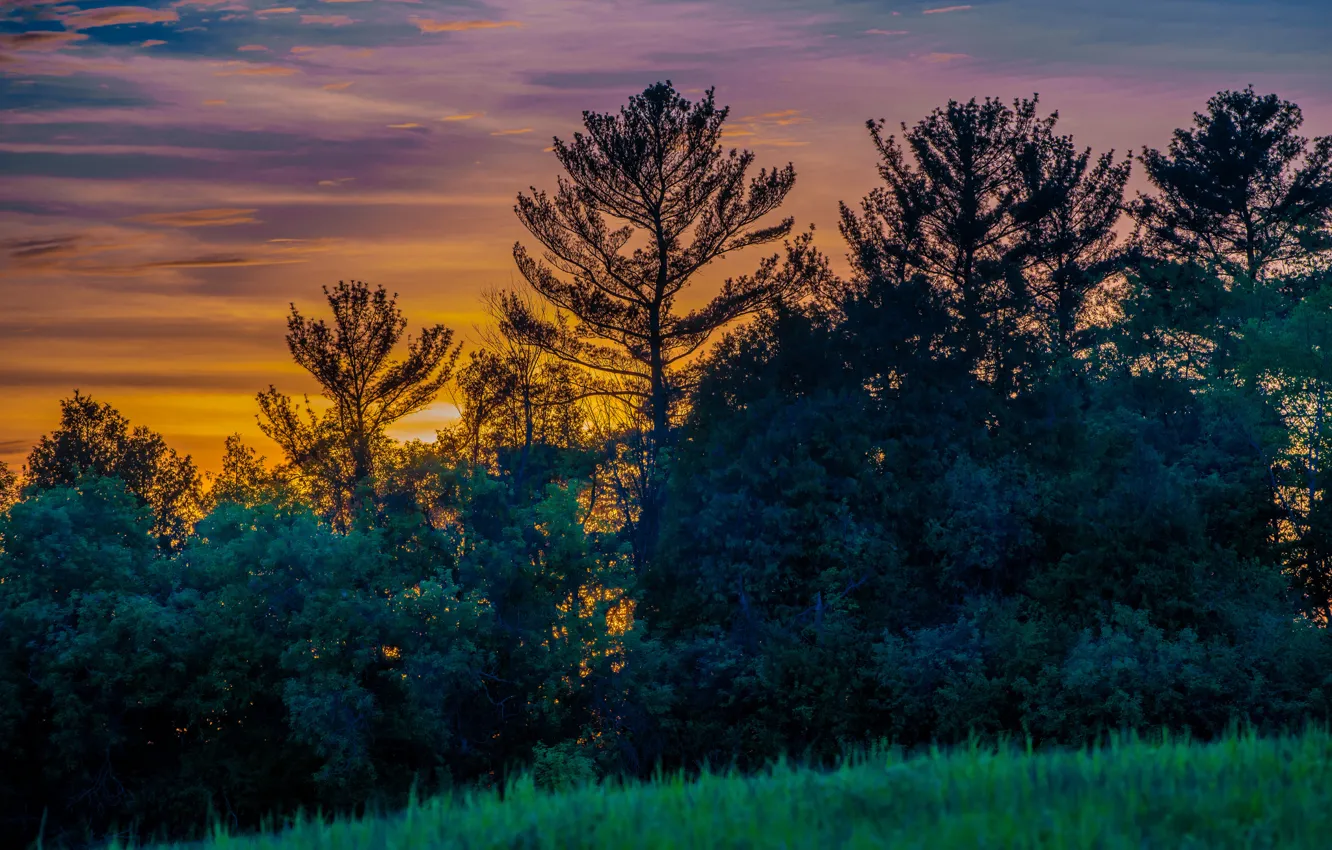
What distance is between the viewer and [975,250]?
4984cm

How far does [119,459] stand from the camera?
2507 inches

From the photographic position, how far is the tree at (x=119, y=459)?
62.8 metres

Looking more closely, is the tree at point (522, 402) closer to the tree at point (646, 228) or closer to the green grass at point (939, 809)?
the tree at point (646, 228)

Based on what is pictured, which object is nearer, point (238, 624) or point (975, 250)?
point (238, 624)

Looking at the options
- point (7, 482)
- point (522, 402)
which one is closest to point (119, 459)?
point (7, 482)

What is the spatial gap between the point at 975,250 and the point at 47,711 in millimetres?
35904

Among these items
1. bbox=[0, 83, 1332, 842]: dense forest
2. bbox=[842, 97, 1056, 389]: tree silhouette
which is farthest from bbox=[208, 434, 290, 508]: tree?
bbox=[842, 97, 1056, 389]: tree silhouette

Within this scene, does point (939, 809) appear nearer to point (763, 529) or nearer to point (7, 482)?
point (763, 529)

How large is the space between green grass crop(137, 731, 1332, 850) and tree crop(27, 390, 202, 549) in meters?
57.9

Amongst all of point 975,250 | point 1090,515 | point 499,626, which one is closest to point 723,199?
point 975,250

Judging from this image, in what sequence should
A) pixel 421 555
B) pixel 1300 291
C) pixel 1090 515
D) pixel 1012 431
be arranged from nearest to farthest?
pixel 421 555
pixel 1090 515
pixel 1012 431
pixel 1300 291

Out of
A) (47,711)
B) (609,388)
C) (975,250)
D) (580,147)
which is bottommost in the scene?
(47,711)

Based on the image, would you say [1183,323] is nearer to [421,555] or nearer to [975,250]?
[975,250]

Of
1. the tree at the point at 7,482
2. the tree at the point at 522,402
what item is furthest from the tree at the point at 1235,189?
the tree at the point at 7,482
